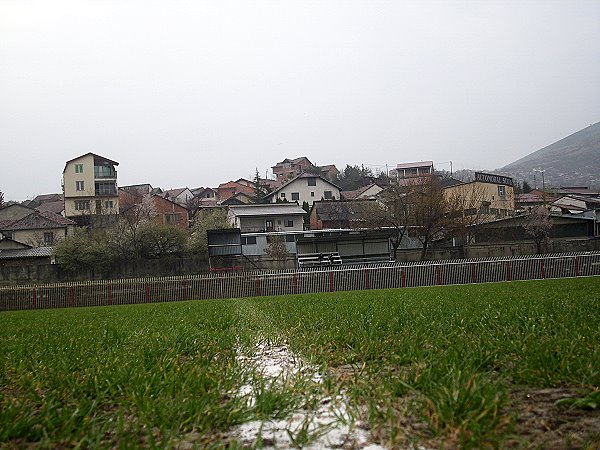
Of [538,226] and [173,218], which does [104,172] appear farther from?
[538,226]

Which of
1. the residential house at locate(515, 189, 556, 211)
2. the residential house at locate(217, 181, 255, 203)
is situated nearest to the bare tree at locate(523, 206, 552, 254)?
the residential house at locate(515, 189, 556, 211)

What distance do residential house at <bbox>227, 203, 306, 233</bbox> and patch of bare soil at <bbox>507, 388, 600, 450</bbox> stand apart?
1967 inches

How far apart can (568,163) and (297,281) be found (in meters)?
132

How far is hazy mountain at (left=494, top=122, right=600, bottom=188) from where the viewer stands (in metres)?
119

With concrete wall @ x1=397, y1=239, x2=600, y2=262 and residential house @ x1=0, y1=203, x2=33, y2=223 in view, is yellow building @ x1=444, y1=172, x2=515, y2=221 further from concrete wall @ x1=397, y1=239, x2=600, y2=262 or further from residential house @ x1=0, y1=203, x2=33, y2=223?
residential house @ x1=0, y1=203, x2=33, y2=223

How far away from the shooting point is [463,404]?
240cm

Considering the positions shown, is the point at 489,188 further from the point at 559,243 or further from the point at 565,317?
the point at 565,317

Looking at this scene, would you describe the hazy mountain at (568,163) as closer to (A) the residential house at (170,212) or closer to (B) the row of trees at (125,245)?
(A) the residential house at (170,212)

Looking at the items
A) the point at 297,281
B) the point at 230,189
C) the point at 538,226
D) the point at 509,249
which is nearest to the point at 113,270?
the point at 297,281

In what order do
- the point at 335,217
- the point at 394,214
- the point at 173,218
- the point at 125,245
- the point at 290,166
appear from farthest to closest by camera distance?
the point at 290,166
the point at 173,218
the point at 335,217
the point at 394,214
the point at 125,245

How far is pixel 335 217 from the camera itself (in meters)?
55.1

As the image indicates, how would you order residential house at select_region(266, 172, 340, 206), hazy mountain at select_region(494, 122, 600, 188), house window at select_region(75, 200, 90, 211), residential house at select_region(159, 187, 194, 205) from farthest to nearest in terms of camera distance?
hazy mountain at select_region(494, 122, 600, 188)
residential house at select_region(159, 187, 194, 205)
residential house at select_region(266, 172, 340, 206)
house window at select_region(75, 200, 90, 211)

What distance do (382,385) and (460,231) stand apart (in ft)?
141

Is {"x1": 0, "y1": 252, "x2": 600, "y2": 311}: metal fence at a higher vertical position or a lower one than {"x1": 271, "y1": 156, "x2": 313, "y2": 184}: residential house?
A: lower
